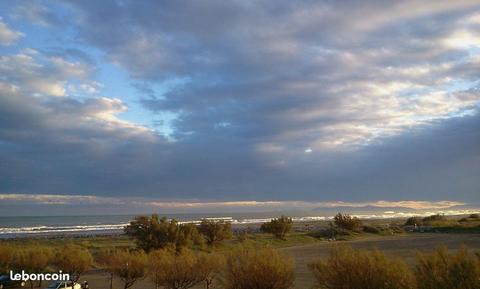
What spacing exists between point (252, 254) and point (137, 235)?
3039 cm

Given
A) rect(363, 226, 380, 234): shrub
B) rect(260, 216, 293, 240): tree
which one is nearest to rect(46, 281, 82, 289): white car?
rect(260, 216, 293, 240): tree

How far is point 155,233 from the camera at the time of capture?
46562 mm

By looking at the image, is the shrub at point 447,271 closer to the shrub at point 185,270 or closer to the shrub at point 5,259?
the shrub at point 185,270

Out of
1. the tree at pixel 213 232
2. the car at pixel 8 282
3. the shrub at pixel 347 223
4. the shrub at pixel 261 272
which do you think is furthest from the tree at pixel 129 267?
the shrub at pixel 347 223

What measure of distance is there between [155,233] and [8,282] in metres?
18.6

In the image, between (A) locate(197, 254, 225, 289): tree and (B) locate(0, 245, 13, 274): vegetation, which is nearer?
(A) locate(197, 254, 225, 289): tree

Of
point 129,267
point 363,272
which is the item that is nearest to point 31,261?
point 129,267

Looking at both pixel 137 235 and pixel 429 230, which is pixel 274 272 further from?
pixel 429 230

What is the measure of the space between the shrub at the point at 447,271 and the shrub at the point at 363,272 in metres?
0.53

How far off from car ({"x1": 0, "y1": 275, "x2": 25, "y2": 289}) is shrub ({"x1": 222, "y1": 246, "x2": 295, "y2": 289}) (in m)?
16.3

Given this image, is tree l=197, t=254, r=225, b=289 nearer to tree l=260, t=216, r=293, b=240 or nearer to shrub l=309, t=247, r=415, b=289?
shrub l=309, t=247, r=415, b=289

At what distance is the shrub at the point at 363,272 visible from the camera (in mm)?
14133

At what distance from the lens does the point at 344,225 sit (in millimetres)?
92375

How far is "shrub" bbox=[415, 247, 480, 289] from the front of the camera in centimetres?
1250
